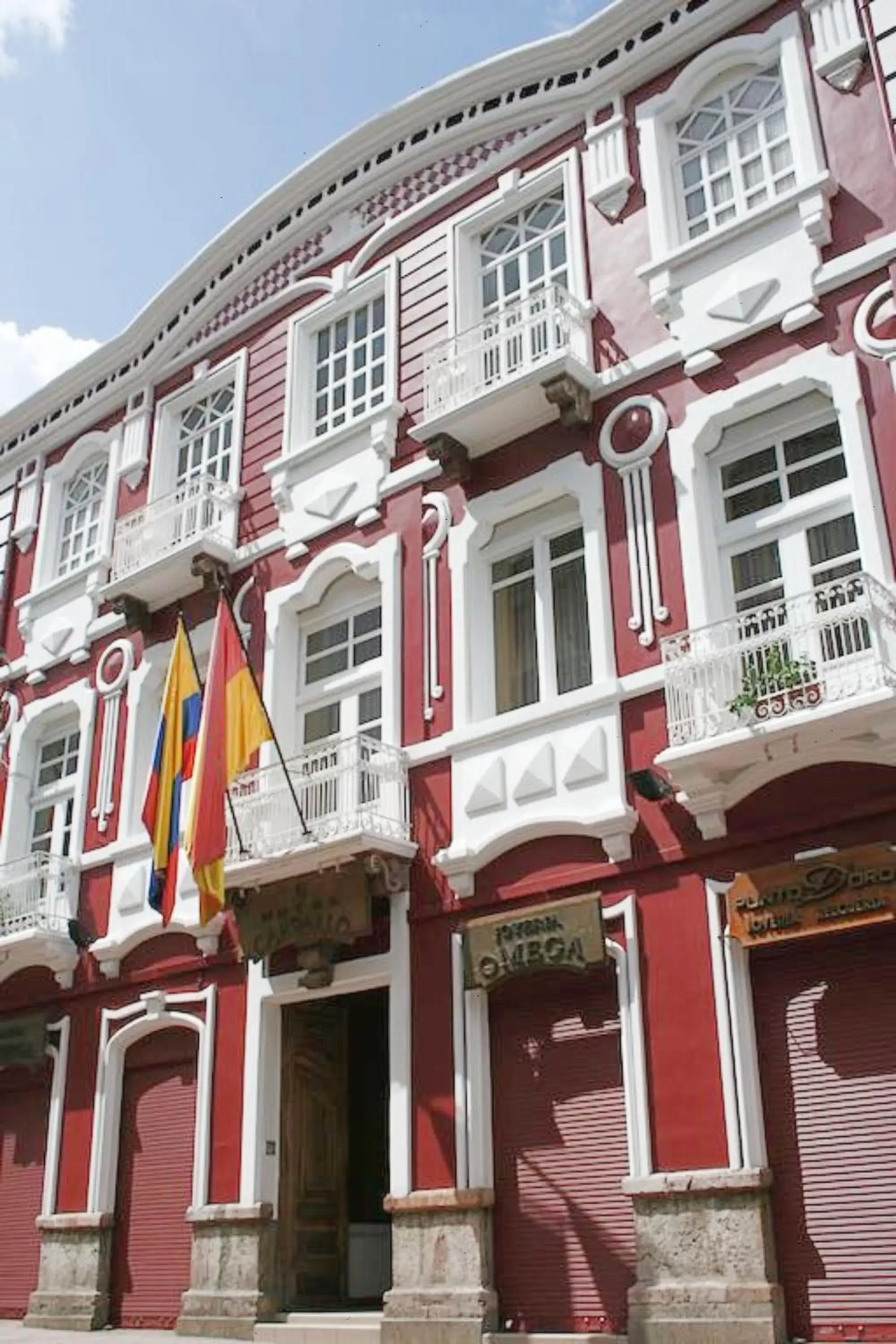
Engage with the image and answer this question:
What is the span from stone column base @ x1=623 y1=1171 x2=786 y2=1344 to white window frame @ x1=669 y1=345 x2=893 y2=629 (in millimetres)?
4609

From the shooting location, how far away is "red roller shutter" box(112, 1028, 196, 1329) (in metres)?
14.7

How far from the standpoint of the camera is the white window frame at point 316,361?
1638cm

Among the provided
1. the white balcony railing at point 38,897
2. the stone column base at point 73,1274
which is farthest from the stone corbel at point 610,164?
the stone column base at point 73,1274

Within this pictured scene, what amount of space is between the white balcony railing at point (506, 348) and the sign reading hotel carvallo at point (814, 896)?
5.63 meters

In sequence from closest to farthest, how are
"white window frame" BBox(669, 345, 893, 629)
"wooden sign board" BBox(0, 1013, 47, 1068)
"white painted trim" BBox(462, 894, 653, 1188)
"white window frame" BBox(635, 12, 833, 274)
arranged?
"white painted trim" BBox(462, 894, 653, 1188) < "white window frame" BBox(669, 345, 893, 629) < "white window frame" BBox(635, 12, 833, 274) < "wooden sign board" BBox(0, 1013, 47, 1068)

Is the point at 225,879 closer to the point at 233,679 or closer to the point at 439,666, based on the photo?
the point at 233,679

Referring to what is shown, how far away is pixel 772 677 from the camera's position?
11.0 meters

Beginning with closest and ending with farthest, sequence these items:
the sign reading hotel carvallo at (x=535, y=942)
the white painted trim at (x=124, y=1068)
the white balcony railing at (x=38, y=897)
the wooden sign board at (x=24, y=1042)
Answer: the sign reading hotel carvallo at (x=535, y=942), the white painted trim at (x=124, y=1068), the wooden sign board at (x=24, y=1042), the white balcony railing at (x=38, y=897)

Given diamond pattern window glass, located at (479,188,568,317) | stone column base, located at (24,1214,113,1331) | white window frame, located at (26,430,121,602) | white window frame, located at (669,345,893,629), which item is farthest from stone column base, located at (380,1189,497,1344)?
white window frame, located at (26,430,121,602)

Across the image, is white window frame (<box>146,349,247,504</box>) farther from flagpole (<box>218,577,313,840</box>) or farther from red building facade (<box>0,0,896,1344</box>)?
flagpole (<box>218,577,313,840</box>)

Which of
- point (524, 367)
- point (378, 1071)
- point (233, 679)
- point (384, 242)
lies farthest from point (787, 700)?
point (384, 242)

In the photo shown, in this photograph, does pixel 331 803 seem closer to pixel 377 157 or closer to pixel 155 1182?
pixel 155 1182

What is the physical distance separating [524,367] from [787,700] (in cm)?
497

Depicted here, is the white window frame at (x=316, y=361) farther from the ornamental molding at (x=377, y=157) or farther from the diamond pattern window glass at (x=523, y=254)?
the diamond pattern window glass at (x=523, y=254)
